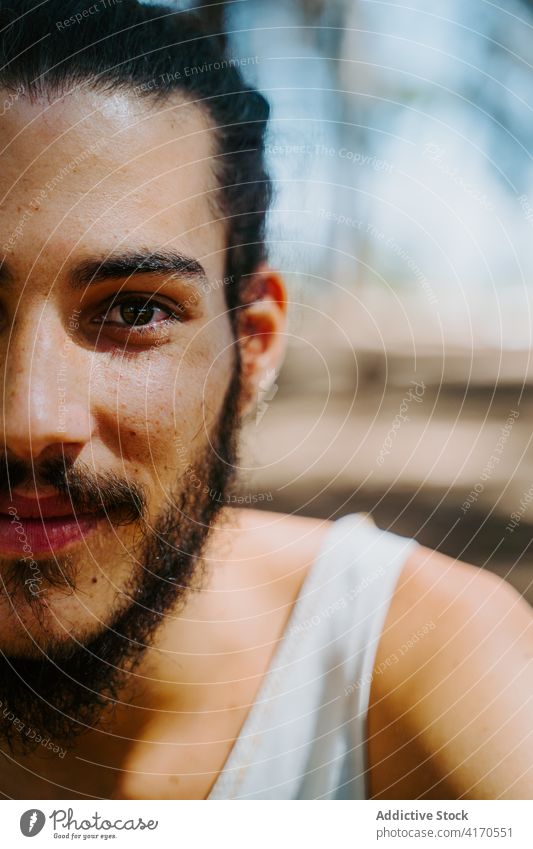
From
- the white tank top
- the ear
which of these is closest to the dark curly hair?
the ear

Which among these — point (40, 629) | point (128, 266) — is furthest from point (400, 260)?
point (40, 629)

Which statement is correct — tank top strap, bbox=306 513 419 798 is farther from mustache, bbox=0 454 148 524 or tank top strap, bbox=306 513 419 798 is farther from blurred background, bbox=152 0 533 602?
mustache, bbox=0 454 148 524

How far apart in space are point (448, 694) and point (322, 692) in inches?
4.3

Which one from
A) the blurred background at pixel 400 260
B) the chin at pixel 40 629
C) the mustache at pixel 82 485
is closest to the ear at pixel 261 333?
the blurred background at pixel 400 260

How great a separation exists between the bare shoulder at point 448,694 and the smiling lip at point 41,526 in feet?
0.94

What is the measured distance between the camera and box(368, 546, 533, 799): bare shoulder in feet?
2.17

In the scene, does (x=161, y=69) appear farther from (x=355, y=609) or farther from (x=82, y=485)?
(x=355, y=609)

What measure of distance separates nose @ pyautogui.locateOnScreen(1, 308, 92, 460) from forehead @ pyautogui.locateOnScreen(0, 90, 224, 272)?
63 millimetres

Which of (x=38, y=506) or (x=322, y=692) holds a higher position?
(x=38, y=506)

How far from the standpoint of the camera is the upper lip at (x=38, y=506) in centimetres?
66

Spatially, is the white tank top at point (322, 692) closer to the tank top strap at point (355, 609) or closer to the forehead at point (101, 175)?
the tank top strap at point (355, 609)

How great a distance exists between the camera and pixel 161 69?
2.12 feet

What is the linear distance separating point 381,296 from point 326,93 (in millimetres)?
185
